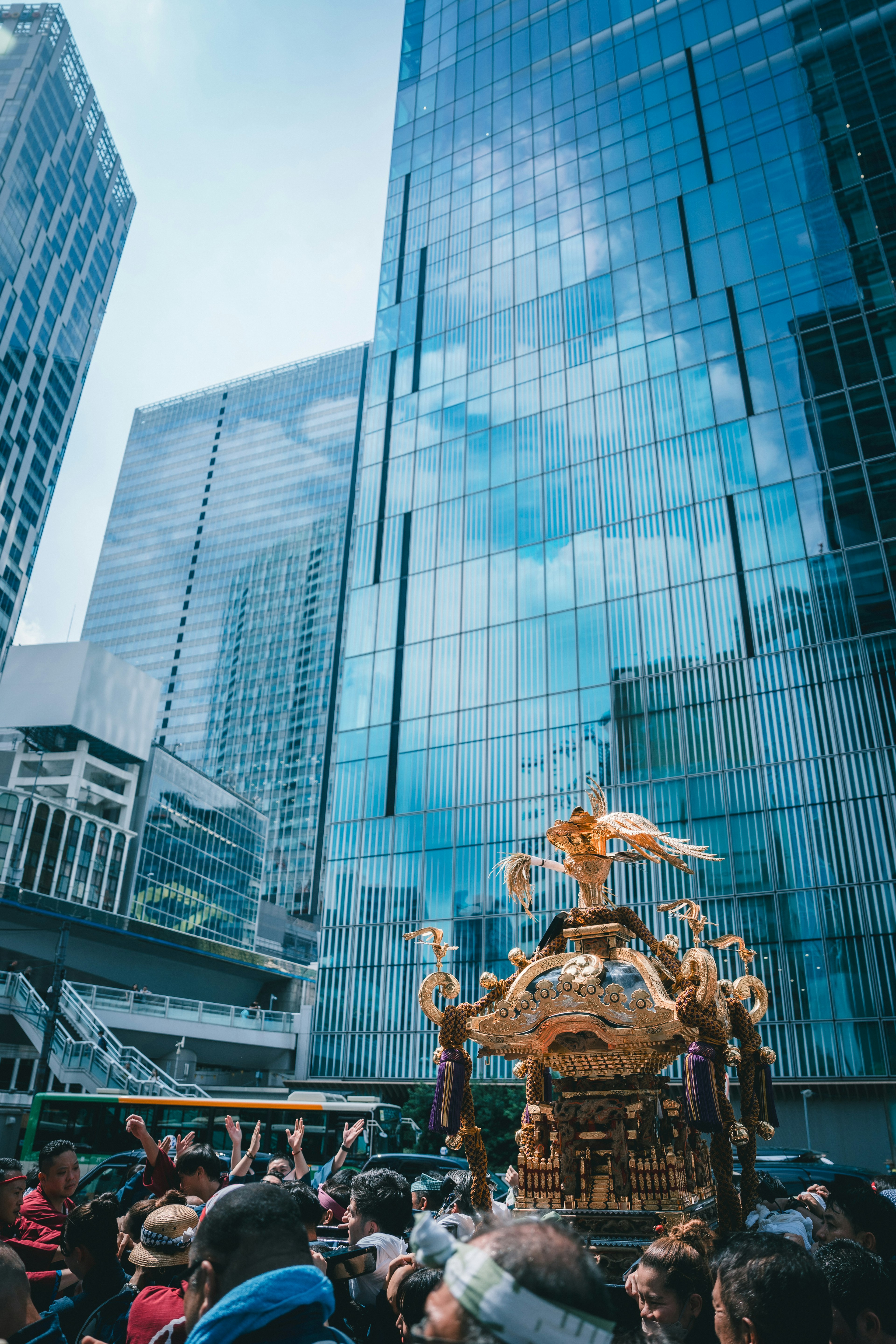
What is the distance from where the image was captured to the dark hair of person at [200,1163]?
5.73 metres

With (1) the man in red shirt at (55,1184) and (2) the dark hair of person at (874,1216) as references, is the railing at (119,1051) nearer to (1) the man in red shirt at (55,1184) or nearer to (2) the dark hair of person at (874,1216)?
(1) the man in red shirt at (55,1184)

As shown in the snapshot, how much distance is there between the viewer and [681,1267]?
3.66 metres

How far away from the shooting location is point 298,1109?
18938 mm

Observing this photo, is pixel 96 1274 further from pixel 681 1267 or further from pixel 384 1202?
pixel 681 1267

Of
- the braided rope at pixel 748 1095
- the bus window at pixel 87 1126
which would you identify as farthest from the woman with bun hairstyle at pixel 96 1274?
the bus window at pixel 87 1126

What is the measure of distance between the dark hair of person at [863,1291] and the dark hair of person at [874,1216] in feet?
7.39

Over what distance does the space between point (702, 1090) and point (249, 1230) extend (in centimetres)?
528

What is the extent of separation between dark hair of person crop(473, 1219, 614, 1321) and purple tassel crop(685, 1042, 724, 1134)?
5.54 metres

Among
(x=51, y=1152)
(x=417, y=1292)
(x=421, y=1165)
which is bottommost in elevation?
(x=421, y=1165)

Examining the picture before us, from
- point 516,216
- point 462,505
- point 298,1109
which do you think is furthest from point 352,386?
point 298,1109

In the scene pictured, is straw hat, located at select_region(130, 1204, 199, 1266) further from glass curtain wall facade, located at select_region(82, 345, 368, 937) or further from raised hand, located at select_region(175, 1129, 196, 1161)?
glass curtain wall facade, located at select_region(82, 345, 368, 937)

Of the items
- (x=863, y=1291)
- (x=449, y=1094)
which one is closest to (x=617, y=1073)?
(x=449, y=1094)

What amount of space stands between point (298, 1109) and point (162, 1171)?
1365cm

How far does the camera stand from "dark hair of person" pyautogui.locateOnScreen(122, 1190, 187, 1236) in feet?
18.2
